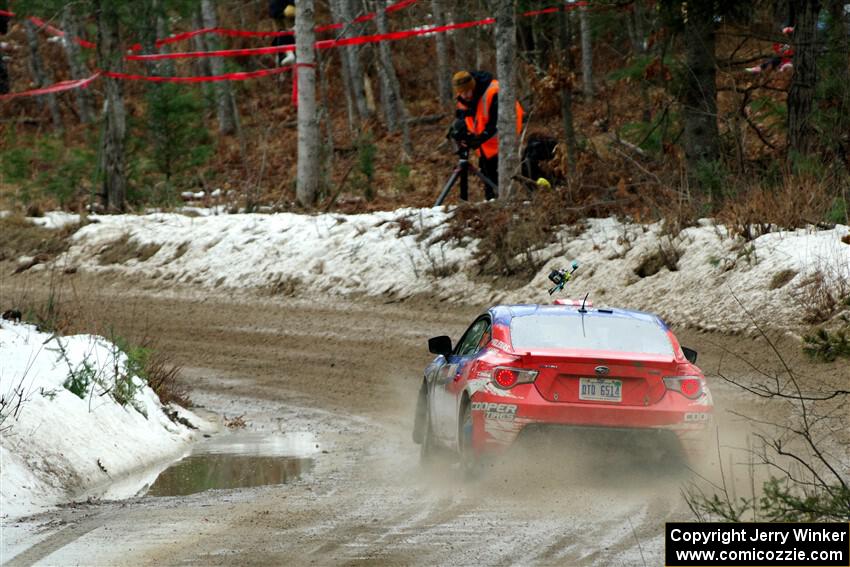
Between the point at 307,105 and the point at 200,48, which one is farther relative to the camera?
the point at 200,48

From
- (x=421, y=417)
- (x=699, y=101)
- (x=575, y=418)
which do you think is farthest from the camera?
(x=699, y=101)

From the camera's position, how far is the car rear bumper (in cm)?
904

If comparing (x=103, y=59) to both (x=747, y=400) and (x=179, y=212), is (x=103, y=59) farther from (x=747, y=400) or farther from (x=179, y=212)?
(x=747, y=400)

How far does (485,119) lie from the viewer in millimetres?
22766

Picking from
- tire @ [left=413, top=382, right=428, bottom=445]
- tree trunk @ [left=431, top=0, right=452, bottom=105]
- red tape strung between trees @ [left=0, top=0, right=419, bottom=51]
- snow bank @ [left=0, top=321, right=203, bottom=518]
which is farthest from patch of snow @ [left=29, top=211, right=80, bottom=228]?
tire @ [left=413, top=382, right=428, bottom=445]

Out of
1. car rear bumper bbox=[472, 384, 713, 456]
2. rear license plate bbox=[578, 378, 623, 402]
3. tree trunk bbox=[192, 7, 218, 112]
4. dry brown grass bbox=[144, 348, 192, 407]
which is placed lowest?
dry brown grass bbox=[144, 348, 192, 407]

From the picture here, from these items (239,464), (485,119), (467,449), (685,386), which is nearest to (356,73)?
(485,119)

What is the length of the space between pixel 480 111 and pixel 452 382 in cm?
1325

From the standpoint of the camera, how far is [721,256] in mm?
17188

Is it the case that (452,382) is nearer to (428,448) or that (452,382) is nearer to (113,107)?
(428,448)

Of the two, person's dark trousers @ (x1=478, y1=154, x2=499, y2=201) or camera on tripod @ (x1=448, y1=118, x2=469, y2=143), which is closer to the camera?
camera on tripod @ (x1=448, y1=118, x2=469, y2=143)

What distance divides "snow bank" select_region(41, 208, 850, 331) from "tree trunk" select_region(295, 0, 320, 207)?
142 cm

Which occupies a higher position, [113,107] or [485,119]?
[113,107]

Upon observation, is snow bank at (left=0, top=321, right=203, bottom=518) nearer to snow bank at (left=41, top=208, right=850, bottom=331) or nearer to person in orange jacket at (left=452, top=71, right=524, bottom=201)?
snow bank at (left=41, top=208, right=850, bottom=331)
